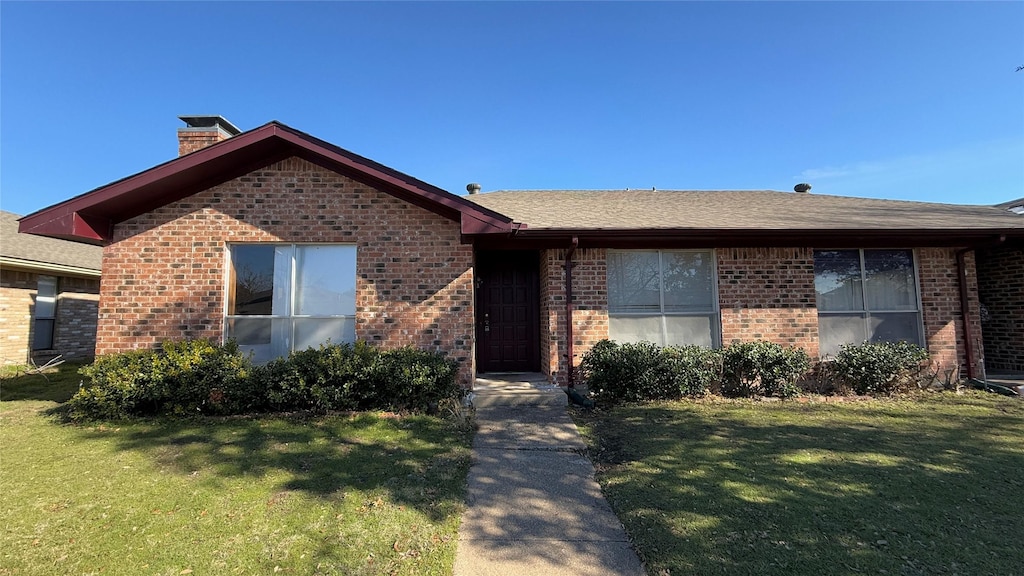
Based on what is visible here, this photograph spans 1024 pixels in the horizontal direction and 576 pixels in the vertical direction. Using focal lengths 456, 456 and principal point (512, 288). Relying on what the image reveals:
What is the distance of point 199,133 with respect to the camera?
25.4 feet

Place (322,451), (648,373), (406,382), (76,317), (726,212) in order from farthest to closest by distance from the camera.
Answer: (76,317), (726,212), (648,373), (406,382), (322,451)

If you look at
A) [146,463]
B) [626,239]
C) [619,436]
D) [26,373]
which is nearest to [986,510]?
[619,436]

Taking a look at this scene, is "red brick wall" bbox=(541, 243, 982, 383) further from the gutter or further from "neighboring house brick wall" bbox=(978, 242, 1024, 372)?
the gutter

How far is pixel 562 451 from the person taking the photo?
16.2 ft

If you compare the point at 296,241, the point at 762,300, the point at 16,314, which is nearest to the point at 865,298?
the point at 762,300

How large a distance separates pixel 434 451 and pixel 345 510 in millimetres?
1448

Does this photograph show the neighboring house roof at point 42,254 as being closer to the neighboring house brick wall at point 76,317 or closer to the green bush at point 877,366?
the neighboring house brick wall at point 76,317

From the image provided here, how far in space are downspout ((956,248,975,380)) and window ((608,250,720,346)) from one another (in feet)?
14.8

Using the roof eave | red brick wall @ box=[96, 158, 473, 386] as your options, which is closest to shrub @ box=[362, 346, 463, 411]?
red brick wall @ box=[96, 158, 473, 386]

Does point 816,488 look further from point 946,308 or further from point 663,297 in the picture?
point 946,308

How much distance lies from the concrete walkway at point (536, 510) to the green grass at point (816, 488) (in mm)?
196

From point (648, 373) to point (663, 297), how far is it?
1.80 metres

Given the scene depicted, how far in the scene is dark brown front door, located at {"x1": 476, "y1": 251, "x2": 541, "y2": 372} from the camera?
9109 millimetres

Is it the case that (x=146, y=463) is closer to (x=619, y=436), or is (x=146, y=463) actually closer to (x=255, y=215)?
(x=255, y=215)
